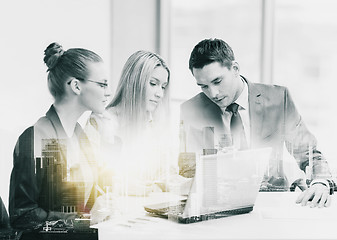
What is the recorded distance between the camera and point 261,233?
1.93 meters

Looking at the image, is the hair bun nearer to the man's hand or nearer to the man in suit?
the man in suit

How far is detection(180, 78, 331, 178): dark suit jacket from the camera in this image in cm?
265

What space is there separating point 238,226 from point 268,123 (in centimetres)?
85

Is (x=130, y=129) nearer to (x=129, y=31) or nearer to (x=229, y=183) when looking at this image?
(x=129, y=31)

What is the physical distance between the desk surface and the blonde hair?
54cm

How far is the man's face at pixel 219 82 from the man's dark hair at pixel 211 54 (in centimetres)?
2

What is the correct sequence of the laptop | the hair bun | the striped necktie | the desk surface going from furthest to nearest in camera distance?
the striped necktie → the hair bun → the laptop → the desk surface

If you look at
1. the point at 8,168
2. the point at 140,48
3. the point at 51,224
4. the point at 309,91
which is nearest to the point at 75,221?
the point at 51,224

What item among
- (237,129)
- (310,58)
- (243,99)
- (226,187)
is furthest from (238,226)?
(310,58)

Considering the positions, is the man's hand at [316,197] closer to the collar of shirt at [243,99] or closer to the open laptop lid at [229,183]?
A: the open laptop lid at [229,183]

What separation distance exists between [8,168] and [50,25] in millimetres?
785

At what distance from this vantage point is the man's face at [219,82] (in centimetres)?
261

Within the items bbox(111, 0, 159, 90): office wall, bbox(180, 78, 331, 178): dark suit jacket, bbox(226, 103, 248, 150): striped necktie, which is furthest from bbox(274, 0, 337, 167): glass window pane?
bbox(111, 0, 159, 90): office wall

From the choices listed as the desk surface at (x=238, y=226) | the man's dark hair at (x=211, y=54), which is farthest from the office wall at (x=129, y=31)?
the desk surface at (x=238, y=226)
